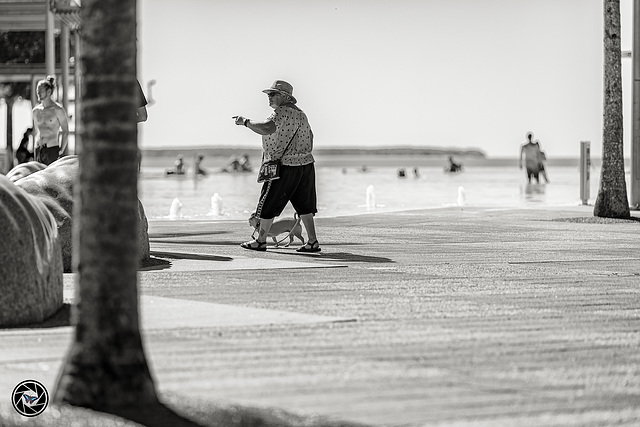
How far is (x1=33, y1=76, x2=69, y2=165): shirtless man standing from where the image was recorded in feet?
53.1

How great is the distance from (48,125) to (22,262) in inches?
335

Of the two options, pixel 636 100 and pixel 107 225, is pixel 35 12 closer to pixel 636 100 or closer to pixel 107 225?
pixel 636 100

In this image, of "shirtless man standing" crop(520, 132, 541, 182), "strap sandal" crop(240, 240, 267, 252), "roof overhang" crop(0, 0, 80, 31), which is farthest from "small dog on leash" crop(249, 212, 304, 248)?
"shirtless man standing" crop(520, 132, 541, 182)

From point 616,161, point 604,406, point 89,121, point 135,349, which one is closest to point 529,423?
point 604,406

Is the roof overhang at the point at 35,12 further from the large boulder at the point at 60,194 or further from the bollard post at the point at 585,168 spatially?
the large boulder at the point at 60,194

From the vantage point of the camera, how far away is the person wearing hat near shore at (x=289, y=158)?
14250 millimetres

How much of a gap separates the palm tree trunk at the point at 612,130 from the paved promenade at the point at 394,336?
23.2 ft

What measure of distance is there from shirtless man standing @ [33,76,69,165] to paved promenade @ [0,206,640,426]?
118 inches

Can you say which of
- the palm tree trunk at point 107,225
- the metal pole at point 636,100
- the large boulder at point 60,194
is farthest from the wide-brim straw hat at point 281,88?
the metal pole at point 636,100

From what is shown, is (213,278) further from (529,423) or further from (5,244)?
(529,423)

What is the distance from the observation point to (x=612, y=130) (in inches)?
826

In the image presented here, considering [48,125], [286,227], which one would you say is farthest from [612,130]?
[48,125]

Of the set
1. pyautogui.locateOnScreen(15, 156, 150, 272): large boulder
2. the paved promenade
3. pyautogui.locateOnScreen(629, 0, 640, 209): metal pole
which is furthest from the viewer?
pyautogui.locateOnScreen(629, 0, 640, 209): metal pole

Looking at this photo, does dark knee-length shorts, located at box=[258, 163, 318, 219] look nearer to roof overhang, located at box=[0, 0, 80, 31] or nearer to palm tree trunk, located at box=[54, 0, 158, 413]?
palm tree trunk, located at box=[54, 0, 158, 413]
